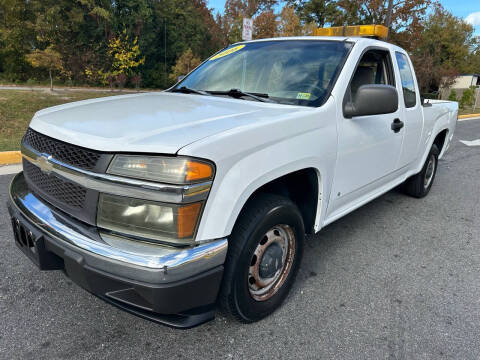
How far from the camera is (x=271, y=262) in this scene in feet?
6.96

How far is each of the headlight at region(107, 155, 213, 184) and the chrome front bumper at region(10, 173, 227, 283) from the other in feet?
1.00

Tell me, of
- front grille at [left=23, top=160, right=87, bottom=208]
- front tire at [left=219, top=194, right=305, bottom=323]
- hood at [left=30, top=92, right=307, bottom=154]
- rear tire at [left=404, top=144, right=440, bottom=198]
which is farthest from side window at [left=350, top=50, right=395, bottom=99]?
front grille at [left=23, top=160, right=87, bottom=208]

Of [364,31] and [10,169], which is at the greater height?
[364,31]

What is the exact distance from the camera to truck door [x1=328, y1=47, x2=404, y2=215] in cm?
248

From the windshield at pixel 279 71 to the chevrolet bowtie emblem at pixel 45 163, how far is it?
1.35 metres

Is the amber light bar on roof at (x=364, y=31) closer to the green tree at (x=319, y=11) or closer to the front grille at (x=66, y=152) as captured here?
the front grille at (x=66, y=152)

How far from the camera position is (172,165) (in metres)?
1.52

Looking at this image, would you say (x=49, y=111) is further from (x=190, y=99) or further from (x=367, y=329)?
(x=367, y=329)

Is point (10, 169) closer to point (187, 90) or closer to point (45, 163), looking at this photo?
point (187, 90)

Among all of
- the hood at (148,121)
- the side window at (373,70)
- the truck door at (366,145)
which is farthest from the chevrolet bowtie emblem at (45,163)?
the side window at (373,70)

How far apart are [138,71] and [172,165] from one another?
112ft

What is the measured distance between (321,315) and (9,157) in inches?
200

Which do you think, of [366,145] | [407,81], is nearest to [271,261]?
[366,145]

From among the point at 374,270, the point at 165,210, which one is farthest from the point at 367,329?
the point at 165,210
